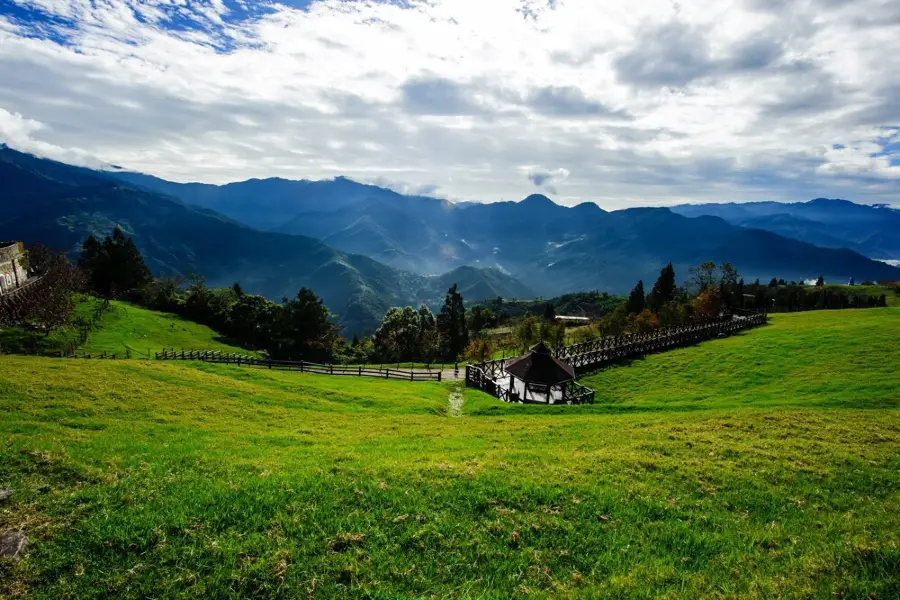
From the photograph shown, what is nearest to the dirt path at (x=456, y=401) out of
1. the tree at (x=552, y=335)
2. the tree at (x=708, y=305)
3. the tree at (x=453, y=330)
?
the tree at (x=552, y=335)

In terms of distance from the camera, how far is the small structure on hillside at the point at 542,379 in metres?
38.2

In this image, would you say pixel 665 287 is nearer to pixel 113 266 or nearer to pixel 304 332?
pixel 304 332

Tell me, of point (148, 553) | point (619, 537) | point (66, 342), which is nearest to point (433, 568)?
point (619, 537)

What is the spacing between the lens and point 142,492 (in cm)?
1067

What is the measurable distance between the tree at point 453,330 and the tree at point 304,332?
26849 mm

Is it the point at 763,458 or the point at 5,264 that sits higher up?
the point at 5,264

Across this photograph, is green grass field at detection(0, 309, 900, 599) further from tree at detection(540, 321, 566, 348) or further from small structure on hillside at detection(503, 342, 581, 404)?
tree at detection(540, 321, 566, 348)

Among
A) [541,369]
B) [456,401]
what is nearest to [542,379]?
[541,369]

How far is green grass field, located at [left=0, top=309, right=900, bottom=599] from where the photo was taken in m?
7.76

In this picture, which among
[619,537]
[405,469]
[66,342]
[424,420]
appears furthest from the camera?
[66,342]

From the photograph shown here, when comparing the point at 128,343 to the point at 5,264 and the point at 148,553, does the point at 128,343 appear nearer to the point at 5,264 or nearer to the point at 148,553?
the point at 5,264

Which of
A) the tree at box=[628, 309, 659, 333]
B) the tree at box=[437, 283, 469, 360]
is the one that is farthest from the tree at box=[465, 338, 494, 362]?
the tree at box=[437, 283, 469, 360]

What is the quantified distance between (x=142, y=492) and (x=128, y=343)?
66.0 m

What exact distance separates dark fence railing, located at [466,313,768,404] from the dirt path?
2.30 m
